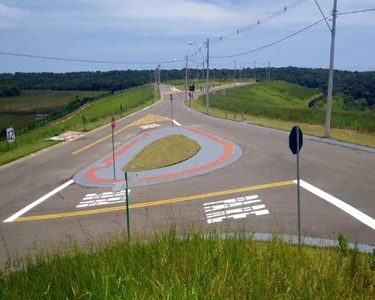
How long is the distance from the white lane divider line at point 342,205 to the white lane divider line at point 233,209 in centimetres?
203

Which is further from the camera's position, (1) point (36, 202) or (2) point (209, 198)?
(1) point (36, 202)

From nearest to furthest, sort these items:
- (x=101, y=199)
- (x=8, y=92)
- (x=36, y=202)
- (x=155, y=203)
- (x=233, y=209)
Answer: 1. (x=233, y=209)
2. (x=155, y=203)
3. (x=101, y=199)
4. (x=36, y=202)
5. (x=8, y=92)

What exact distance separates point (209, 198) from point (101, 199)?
4.01 metres

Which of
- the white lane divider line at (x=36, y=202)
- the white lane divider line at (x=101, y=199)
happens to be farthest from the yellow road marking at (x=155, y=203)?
the white lane divider line at (x=101, y=199)

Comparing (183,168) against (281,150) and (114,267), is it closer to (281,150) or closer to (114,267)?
(281,150)

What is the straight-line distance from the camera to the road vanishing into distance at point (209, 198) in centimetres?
1186

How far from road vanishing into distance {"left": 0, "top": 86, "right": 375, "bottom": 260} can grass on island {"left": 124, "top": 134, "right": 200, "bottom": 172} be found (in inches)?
60.3

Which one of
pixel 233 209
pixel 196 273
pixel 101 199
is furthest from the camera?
pixel 101 199

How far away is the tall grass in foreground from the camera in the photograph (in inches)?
219

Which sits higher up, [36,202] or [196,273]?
[196,273]

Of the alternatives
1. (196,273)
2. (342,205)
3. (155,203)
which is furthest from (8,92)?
(196,273)

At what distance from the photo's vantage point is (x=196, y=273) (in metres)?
5.98

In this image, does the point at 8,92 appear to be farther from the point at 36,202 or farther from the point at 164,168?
the point at 36,202

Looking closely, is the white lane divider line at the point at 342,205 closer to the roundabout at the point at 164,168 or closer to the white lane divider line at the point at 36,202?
the roundabout at the point at 164,168
